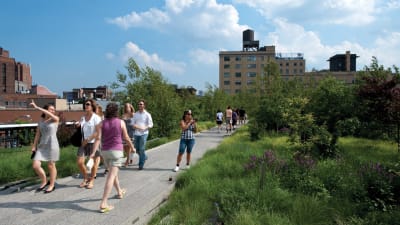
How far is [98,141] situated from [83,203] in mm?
1179

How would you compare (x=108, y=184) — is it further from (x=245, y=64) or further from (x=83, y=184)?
(x=245, y=64)

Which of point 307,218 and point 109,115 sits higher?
point 109,115

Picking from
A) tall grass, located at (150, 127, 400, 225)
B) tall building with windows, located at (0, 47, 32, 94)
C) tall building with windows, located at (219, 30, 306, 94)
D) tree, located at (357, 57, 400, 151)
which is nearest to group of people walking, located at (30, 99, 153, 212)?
tall grass, located at (150, 127, 400, 225)

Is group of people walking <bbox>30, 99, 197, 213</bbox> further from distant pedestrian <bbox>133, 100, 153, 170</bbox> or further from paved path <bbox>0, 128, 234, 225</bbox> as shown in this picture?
paved path <bbox>0, 128, 234, 225</bbox>

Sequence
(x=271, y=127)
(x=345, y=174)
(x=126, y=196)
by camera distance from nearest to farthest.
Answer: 1. (x=126, y=196)
2. (x=345, y=174)
3. (x=271, y=127)

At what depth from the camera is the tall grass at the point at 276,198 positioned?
16.0 ft

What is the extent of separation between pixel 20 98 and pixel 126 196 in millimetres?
99290

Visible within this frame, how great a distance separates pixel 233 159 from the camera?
8.96 metres

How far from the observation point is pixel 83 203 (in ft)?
19.0

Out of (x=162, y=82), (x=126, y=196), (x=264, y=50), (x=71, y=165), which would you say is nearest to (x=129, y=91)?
(x=162, y=82)

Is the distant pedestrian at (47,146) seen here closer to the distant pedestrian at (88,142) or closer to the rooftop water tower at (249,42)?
the distant pedestrian at (88,142)

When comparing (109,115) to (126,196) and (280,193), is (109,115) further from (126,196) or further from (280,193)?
(280,193)

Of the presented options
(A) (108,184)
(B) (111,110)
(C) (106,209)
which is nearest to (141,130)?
(B) (111,110)

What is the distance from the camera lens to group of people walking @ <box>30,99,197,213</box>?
5617mm
